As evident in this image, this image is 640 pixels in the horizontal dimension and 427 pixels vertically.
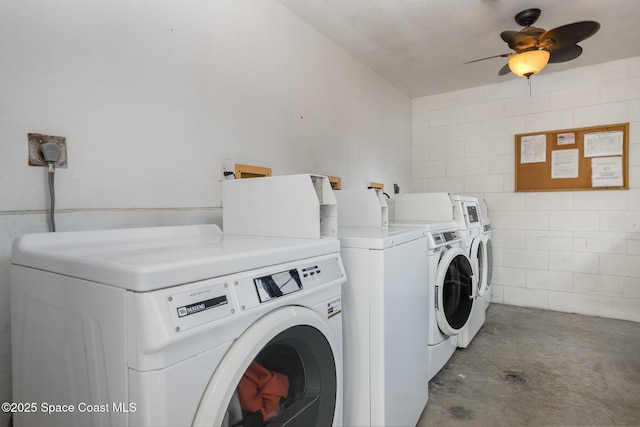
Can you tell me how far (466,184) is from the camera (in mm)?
4047

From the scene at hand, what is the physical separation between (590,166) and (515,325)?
1.71 m

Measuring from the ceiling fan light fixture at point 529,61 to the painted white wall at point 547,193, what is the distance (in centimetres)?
150

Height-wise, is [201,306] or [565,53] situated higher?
[565,53]

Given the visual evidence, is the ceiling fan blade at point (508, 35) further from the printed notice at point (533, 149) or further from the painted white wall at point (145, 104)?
the printed notice at point (533, 149)

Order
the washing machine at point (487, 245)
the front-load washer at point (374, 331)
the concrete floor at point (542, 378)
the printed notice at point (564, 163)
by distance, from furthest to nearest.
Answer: the printed notice at point (564, 163)
the washing machine at point (487, 245)
the concrete floor at point (542, 378)
the front-load washer at point (374, 331)

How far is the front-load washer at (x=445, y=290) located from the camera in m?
2.01

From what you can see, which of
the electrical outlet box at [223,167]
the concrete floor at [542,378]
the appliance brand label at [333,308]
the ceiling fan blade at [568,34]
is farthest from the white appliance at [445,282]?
the ceiling fan blade at [568,34]

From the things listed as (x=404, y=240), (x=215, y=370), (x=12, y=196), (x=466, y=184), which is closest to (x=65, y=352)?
(x=215, y=370)

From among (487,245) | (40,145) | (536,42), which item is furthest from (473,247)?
(40,145)

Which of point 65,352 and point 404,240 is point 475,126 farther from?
point 65,352

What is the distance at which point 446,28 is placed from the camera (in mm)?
2615

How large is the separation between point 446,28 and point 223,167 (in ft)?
6.54

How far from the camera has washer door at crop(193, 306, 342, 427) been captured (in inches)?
30.2

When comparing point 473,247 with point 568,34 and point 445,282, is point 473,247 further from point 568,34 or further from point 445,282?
point 568,34
